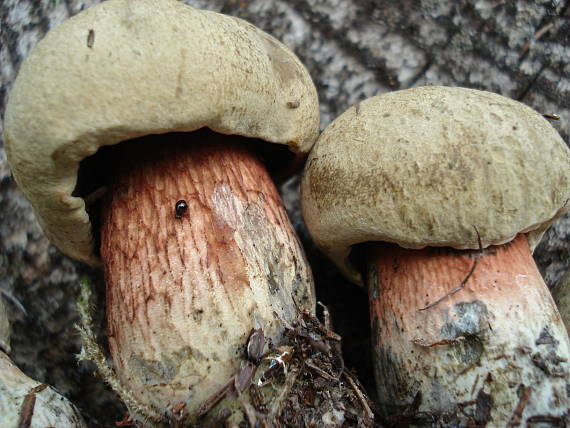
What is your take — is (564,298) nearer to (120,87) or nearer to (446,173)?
(446,173)

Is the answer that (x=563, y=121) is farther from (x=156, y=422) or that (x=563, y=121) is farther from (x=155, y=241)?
(x=156, y=422)

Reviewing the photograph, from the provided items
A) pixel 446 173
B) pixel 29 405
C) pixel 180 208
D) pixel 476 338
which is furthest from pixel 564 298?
pixel 29 405

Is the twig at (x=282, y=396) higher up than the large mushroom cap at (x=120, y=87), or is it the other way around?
the large mushroom cap at (x=120, y=87)

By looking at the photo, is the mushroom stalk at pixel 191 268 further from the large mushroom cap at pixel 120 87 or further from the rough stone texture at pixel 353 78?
the rough stone texture at pixel 353 78

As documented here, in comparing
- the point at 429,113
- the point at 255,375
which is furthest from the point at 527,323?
the point at 255,375

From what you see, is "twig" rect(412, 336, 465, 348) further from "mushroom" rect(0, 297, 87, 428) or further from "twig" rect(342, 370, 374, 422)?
"mushroom" rect(0, 297, 87, 428)

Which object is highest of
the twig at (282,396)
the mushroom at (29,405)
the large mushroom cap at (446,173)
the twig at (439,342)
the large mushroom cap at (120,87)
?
the large mushroom cap at (120,87)

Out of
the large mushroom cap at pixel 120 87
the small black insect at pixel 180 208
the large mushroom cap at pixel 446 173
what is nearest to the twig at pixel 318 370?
the large mushroom cap at pixel 446 173
